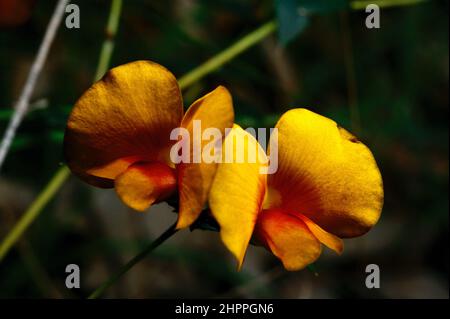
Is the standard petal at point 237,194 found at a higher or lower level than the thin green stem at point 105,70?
lower

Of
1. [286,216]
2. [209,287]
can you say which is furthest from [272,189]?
[209,287]

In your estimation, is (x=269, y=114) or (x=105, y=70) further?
(x=269, y=114)

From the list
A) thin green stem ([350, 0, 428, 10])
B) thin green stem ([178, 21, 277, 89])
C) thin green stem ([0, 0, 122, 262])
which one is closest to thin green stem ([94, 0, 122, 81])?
thin green stem ([0, 0, 122, 262])

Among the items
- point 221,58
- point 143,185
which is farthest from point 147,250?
point 221,58

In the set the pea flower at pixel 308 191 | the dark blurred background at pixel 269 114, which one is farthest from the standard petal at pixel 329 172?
the dark blurred background at pixel 269 114

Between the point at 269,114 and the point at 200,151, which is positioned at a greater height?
the point at 269,114

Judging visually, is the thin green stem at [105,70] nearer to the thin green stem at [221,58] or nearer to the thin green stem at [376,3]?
the thin green stem at [221,58]

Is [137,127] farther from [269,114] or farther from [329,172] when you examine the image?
[269,114]
